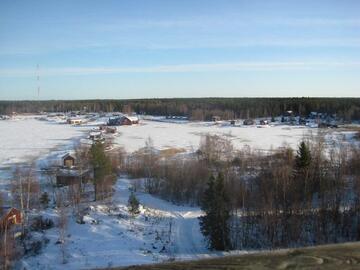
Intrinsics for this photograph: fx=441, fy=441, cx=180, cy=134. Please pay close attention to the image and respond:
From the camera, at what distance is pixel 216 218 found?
21188 mm

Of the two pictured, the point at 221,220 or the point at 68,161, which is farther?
the point at 68,161

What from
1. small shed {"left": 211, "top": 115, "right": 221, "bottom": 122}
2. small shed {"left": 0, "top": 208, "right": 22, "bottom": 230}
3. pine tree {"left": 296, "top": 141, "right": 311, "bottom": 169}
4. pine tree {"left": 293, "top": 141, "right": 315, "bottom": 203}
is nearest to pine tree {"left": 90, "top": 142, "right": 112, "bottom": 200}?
small shed {"left": 0, "top": 208, "right": 22, "bottom": 230}

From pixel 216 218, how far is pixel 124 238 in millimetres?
4739

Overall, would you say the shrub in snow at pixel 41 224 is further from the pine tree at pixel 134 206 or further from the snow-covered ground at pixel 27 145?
the snow-covered ground at pixel 27 145

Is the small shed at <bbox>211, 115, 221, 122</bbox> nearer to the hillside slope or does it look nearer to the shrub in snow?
the shrub in snow

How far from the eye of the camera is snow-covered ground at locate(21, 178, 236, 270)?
63.0ft

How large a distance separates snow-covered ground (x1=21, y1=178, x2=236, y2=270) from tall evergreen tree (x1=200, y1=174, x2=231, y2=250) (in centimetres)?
68

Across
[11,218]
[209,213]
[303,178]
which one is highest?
[303,178]

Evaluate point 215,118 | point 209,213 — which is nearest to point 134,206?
point 209,213

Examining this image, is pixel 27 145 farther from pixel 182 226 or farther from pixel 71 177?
pixel 182 226

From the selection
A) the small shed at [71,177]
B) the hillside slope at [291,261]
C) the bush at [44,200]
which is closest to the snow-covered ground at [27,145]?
the small shed at [71,177]

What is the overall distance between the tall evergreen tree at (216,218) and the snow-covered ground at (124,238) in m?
0.68

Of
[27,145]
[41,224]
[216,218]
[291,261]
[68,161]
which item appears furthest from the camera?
[27,145]

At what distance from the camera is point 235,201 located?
25.5 meters
